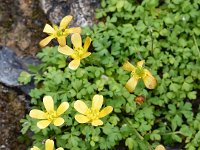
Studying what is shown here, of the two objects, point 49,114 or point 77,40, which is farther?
point 77,40

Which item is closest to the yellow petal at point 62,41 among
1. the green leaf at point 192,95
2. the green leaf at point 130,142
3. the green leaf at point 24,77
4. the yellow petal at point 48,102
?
the yellow petal at point 48,102

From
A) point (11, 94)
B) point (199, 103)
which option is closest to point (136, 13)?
point (199, 103)

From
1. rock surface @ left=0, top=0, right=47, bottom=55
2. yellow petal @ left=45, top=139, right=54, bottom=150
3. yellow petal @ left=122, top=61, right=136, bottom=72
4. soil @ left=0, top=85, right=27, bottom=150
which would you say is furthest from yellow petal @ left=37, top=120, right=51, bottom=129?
rock surface @ left=0, top=0, right=47, bottom=55

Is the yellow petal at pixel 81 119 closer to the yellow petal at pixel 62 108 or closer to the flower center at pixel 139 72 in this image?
the yellow petal at pixel 62 108

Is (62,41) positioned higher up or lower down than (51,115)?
higher up

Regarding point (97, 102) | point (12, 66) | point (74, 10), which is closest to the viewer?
point (97, 102)

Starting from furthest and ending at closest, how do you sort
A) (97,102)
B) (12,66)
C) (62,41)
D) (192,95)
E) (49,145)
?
(12,66)
(192,95)
(62,41)
(97,102)
(49,145)

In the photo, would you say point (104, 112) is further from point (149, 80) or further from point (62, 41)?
point (62, 41)

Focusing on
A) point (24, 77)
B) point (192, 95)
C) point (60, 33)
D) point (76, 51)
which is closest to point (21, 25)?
point (24, 77)
